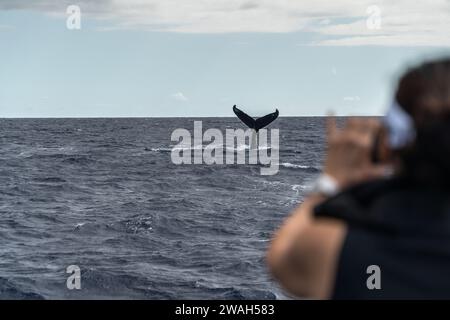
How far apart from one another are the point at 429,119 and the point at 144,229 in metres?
27.0

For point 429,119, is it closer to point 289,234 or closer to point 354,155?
point 354,155

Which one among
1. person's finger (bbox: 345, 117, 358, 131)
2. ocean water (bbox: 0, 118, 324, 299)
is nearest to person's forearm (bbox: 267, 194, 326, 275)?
person's finger (bbox: 345, 117, 358, 131)

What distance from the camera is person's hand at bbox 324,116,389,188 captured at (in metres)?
1.73

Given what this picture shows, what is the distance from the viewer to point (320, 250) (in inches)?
62.4

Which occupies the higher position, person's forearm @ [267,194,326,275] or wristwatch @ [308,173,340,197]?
wristwatch @ [308,173,340,197]

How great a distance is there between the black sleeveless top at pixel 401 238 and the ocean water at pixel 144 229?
16.4 metres

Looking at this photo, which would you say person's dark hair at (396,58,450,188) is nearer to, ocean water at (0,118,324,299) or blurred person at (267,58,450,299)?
blurred person at (267,58,450,299)

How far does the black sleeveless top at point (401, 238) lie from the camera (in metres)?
1.56

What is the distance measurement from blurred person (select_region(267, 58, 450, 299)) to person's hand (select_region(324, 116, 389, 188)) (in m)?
0.03

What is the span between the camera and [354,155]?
1755 mm

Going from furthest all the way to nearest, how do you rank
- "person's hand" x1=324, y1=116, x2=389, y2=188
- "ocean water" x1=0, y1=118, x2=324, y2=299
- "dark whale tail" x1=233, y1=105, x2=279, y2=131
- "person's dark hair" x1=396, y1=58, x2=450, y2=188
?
"dark whale tail" x1=233, y1=105, x2=279, y2=131 < "ocean water" x1=0, y1=118, x2=324, y2=299 < "person's hand" x1=324, y1=116, x2=389, y2=188 < "person's dark hair" x1=396, y1=58, x2=450, y2=188

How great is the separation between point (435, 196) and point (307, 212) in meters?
0.30

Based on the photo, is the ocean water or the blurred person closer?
the blurred person

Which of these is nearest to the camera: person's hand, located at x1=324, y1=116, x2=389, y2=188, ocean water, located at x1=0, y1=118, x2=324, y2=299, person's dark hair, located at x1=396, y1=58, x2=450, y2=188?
person's dark hair, located at x1=396, y1=58, x2=450, y2=188
